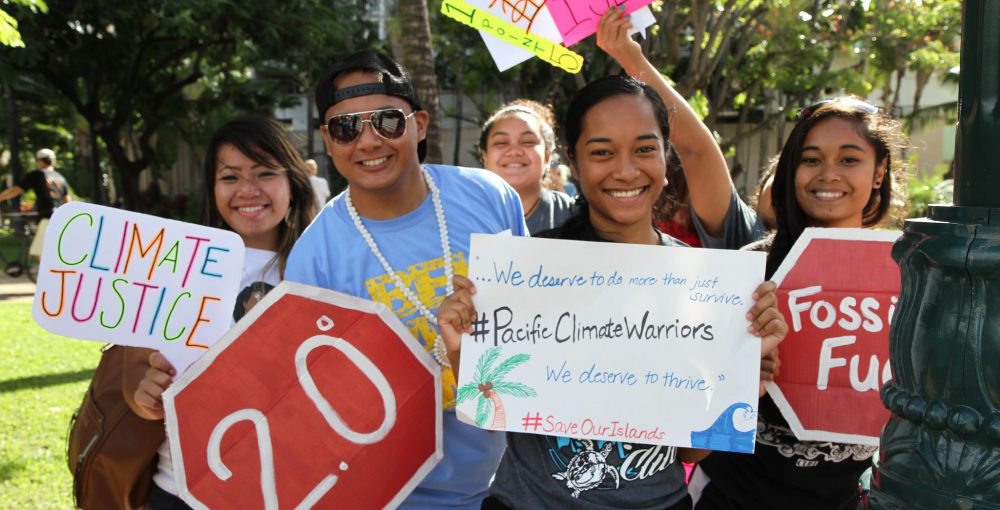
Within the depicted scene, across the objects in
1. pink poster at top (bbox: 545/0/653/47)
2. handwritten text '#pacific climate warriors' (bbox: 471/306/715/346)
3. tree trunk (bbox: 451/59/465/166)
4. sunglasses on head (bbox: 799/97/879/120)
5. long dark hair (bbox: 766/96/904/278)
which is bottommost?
handwritten text '#pacific climate warriors' (bbox: 471/306/715/346)

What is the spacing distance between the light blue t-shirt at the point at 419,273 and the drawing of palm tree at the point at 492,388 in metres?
0.33

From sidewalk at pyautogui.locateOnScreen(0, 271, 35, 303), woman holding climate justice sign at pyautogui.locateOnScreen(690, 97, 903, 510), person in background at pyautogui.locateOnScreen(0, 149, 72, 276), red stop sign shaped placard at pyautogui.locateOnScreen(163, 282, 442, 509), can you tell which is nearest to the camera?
red stop sign shaped placard at pyautogui.locateOnScreen(163, 282, 442, 509)

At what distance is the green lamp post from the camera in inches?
47.9

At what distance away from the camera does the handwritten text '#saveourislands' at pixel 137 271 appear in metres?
2.38

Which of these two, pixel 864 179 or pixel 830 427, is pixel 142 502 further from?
pixel 864 179

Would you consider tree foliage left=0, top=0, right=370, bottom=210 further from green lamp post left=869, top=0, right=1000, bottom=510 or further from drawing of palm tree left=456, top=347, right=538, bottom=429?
green lamp post left=869, top=0, right=1000, bottom=510

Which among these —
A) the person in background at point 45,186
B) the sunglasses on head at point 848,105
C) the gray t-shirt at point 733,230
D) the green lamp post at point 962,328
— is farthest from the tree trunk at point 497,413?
the person in background at point 45,186

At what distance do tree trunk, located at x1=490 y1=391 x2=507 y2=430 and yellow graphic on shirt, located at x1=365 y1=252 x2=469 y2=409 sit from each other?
326 mm

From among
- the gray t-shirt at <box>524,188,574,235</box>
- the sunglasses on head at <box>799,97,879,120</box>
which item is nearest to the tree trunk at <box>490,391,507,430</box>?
the sunglasses on head at <box>799,97,879,120</box>

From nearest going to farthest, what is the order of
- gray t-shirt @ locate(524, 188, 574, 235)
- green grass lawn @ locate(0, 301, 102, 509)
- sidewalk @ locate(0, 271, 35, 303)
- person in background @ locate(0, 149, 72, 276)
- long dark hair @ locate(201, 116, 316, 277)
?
long dark hair @ locate(201, 116, 316, 277)
gray t-shirt @ locate(524, 188, 574, 235)
green grass lawn @ locate(0, 301, 102, 509)
sidewalk @ locate(0, 271, 35, 303)
person in background @ locate(0, 149, 72, 276)

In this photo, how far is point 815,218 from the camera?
251cm

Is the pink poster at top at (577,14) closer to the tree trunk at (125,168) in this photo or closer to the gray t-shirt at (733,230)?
the gray t-shirt at (733,230)

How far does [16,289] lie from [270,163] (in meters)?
12.9

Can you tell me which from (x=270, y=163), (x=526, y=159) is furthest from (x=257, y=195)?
(x=526, y=159)
